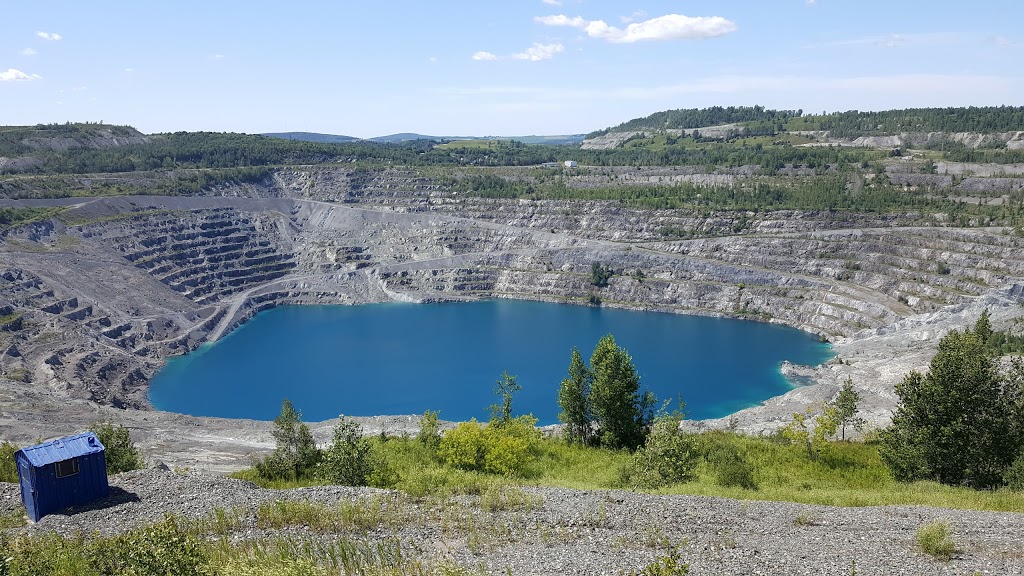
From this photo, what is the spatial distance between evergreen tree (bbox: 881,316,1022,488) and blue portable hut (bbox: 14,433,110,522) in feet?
105

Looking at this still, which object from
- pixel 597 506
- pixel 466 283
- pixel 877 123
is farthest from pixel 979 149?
pixel 597 506

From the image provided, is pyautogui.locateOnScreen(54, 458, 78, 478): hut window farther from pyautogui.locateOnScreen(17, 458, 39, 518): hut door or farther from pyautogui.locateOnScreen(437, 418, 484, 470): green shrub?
pyautogui.locateOnScreen(437, 418, 484, 470): green shrub

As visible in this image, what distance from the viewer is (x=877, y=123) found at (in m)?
157

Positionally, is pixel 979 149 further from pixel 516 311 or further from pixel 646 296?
pixel 516 311

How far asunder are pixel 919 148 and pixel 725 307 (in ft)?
238

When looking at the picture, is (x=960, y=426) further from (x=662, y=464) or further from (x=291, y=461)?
(x=291, y=461)

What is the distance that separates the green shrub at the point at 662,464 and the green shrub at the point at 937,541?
36.1 feet

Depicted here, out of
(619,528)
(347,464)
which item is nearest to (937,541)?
(619,528)

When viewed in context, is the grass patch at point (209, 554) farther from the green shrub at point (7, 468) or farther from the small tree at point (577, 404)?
the small tree at point (577, 404)

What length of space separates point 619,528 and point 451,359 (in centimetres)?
6007

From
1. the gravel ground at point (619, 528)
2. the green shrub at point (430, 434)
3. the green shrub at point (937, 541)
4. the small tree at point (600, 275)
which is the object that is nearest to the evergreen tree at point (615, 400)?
the green shrub at point (430, 434)

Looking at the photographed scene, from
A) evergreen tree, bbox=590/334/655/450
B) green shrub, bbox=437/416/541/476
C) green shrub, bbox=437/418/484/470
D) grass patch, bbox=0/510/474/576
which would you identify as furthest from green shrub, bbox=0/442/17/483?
evergreen tree, bbox=590/334/655/450

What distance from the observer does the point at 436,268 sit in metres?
116

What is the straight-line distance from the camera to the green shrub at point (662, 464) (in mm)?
29312
